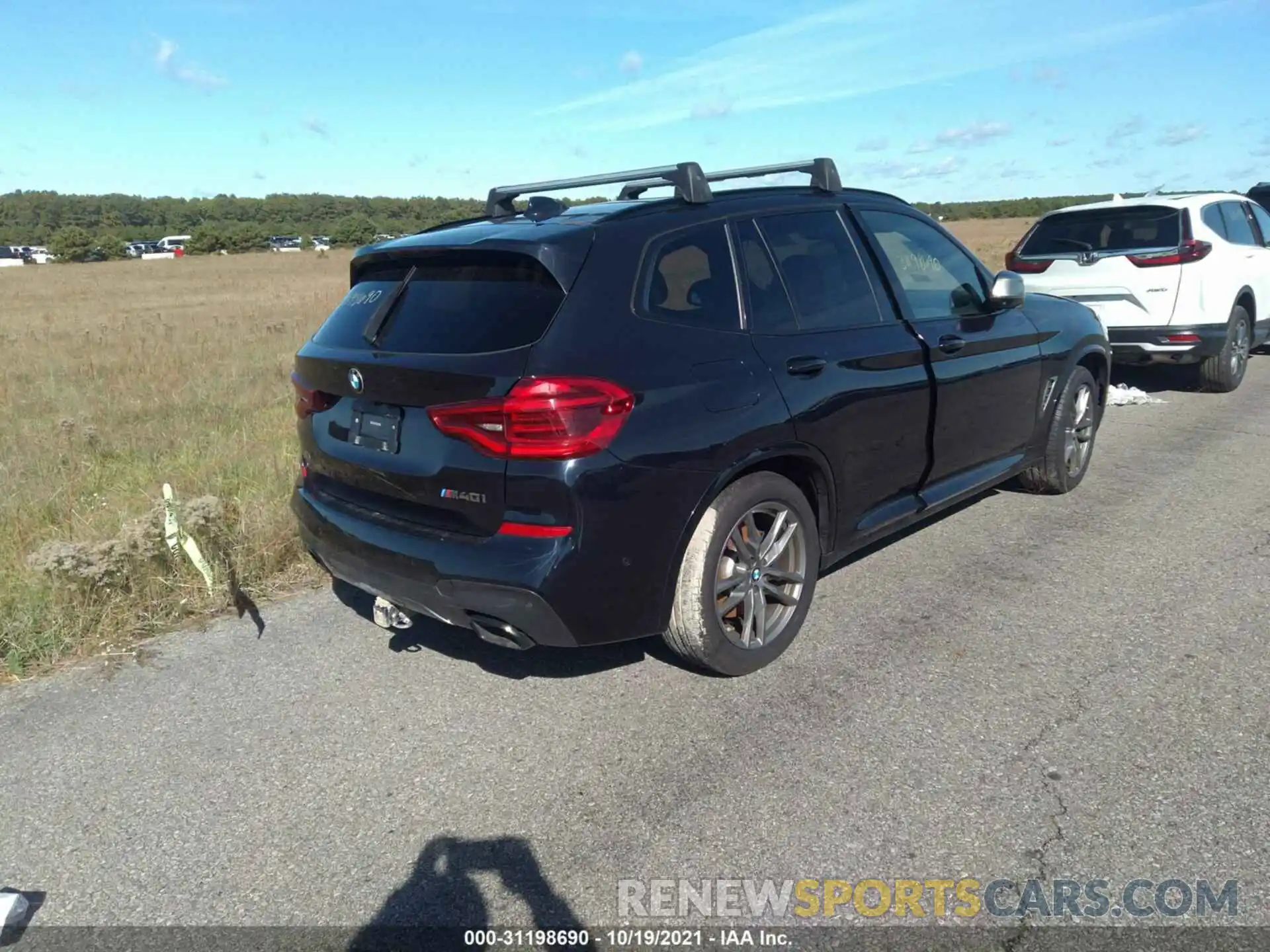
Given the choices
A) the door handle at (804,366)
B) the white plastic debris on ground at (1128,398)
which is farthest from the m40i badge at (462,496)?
the white plastic debris on ground at (1128,398)

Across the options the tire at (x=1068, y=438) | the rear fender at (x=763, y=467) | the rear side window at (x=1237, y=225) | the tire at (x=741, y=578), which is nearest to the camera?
the rear fender at (x=763, y=467)

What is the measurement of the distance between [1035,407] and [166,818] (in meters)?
4.59

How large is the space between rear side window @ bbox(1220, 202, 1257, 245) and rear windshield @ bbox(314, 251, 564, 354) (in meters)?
8.43

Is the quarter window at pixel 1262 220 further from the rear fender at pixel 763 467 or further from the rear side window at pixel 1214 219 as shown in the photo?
the rear fender at pixel 763 467

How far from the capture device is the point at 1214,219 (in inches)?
350

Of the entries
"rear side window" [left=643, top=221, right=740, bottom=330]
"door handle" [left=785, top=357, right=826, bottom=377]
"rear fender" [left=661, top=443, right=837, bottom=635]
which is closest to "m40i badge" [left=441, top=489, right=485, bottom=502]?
"rear fender" [left=661, top=443, right=837, bottom=635]

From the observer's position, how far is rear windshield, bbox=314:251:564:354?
3.11 metres

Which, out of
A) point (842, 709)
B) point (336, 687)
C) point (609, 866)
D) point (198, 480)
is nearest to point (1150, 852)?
point (842, 709)

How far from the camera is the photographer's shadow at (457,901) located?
7.84 feet

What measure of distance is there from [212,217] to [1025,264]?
395 feet

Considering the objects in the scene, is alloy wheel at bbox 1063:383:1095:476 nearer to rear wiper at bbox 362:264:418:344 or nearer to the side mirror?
the side mirror

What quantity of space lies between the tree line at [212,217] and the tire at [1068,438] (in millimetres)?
59622

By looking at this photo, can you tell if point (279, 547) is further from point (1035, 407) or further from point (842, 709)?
point (1035, 407)

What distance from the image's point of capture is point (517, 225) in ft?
11.8
